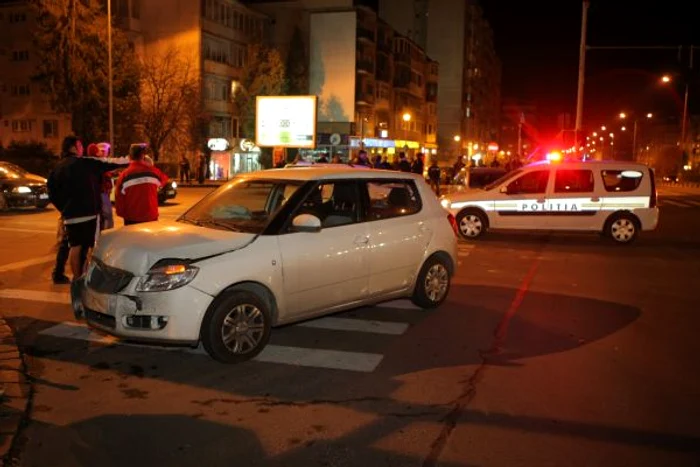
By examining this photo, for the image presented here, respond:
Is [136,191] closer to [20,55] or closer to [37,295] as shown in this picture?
[37,295]

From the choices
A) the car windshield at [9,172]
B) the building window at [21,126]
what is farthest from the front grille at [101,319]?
the building window at [21,126]

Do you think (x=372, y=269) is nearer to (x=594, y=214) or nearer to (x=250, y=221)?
(x=250, y=221)

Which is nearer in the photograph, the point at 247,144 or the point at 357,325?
the point at 357,325

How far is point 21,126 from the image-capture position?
163 feet

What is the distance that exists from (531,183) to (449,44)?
288ft

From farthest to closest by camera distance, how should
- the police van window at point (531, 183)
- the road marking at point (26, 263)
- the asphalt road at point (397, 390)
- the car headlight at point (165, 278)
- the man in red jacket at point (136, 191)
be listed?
the police van window at point (531, 183), the road marking at point (26, 263), the man in red jacket at point (136, 191), the car headlight at point (165, 278), the asphalt road at point (397, 390)

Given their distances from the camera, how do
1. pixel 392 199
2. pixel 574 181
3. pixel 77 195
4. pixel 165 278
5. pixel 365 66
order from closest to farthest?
pixel 165 278 → pixel 392 199 → pixel 77 195 → pixel 574 181 → pixel 365 66

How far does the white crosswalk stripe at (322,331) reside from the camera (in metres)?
6.29

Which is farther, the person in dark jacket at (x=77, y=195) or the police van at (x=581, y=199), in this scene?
the police van at (x=581, y=199)

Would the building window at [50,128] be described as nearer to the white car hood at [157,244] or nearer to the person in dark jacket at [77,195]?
the person in dark jacket at [77,195]

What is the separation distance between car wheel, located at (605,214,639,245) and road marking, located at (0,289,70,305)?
447 inches

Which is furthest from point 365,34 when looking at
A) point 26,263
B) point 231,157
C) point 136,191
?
point 136,191

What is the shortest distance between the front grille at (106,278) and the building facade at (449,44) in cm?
9405

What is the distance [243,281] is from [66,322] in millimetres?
2605
